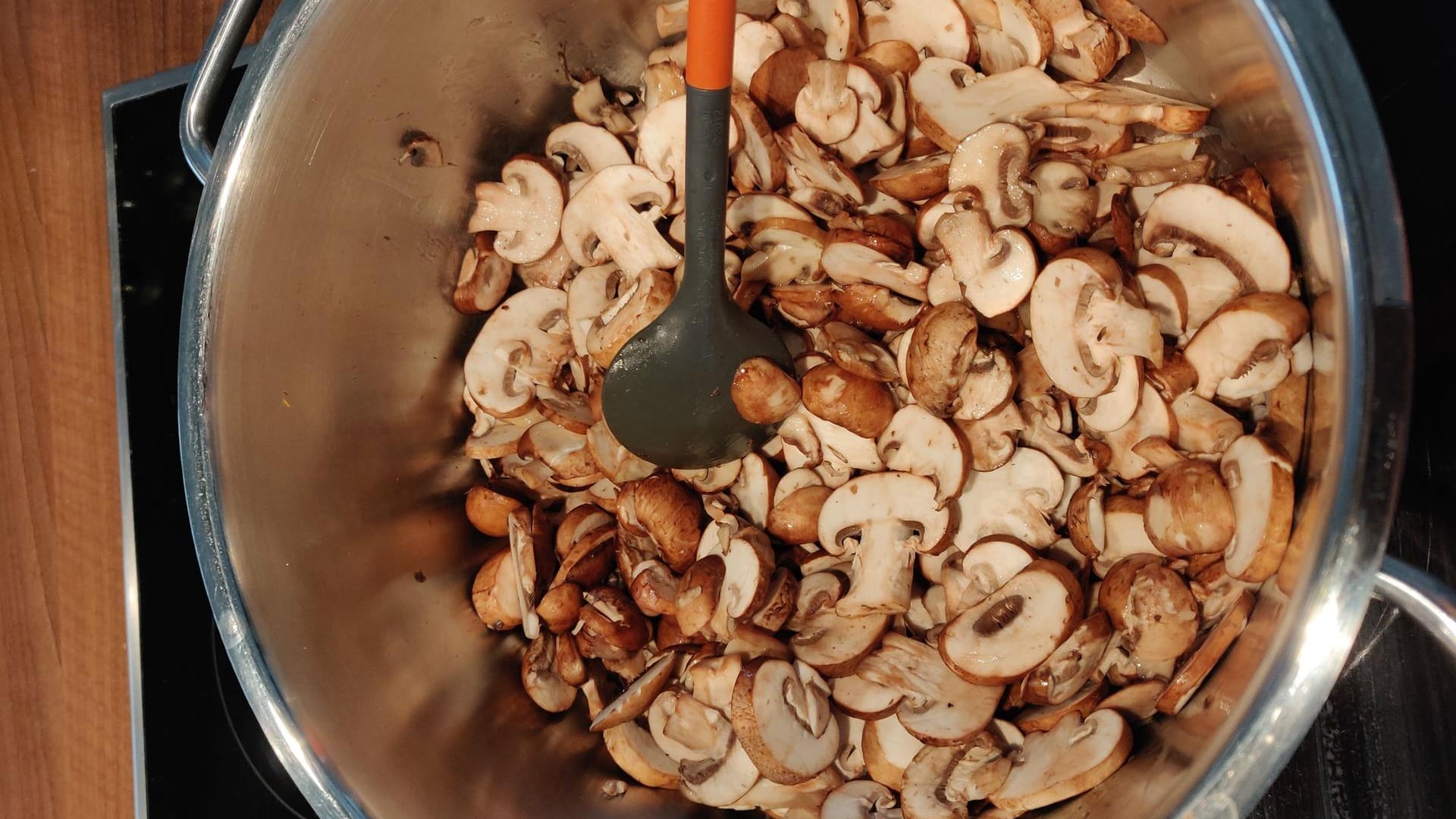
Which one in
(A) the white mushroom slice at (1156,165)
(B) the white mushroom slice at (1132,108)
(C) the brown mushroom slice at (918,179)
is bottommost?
(C) the brown mushroom slice at (918,179)

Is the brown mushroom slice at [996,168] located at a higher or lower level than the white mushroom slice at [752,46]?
lower

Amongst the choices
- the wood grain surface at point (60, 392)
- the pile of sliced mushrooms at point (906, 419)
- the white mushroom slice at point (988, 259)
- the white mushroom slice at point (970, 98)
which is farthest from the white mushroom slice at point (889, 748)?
the wood grain surface at point (60, 392)

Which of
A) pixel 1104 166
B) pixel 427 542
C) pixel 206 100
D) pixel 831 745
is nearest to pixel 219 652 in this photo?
pixel 427 542

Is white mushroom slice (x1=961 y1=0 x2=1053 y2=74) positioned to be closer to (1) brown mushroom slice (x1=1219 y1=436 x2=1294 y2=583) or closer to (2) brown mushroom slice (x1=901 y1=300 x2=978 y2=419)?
(2) brown mushroom slice (x1=901 y1=300 x2=978 y2=419)

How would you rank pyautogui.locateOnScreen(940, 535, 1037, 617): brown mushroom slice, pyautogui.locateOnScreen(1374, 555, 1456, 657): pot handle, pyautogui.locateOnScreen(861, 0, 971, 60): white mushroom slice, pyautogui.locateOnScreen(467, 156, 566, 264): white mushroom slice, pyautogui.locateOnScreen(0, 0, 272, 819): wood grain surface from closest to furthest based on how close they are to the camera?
pyautogui.locateOnScreen(1374, 555, 1456, 657): pot handle < pyautogui.locateOnScreen(940, 535, 1037, 617): brown mushroom slice < pyautogui.locateOnScreen(861, 0, 971, 60): white mushroom slice < pyautogui.locateOnScreen(467, 156, 566, 264): white mushroom slice < pyautogui.locateOnScreen(0, 0, 272, 819): wood grain surface

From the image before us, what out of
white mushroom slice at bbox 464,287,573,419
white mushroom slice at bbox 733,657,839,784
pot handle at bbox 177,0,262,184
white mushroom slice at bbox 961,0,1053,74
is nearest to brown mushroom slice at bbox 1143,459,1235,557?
white mushroom slice at bbox 733,657,839,784

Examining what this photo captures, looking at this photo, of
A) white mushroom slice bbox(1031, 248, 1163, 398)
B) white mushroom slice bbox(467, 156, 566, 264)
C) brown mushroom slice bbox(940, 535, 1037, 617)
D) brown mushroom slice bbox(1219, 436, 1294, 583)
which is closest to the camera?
brown mushroom slice bbox(1219, 436, 1294, 583)

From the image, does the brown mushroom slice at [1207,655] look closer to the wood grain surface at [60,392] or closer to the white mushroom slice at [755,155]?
the white mushroom slice at [755,155]
